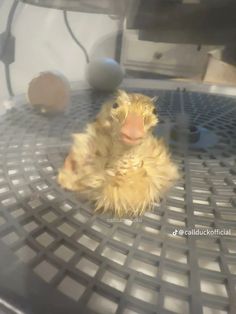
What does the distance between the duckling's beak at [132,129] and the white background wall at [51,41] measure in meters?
0.19

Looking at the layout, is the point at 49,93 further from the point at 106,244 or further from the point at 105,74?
the point at 106,244

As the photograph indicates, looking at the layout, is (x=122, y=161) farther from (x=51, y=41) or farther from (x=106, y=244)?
(x=51, y=41)

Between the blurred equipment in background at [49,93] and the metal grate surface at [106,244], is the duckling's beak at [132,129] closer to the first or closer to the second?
the metal grate surface at [106,244]

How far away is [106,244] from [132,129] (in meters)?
0.12

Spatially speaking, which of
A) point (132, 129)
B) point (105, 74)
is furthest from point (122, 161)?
point (105, 74)

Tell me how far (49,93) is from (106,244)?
0.27 metres

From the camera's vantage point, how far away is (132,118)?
0.33m

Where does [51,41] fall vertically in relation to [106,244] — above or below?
above

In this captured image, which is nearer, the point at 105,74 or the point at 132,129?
the point at 132,129

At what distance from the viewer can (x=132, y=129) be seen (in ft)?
1.08

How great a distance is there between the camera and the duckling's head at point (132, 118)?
332 millimetres

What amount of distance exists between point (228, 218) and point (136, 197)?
0.38 feet

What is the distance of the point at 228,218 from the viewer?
407mm

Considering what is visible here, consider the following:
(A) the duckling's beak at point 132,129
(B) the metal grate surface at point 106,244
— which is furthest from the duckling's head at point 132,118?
(B) the metal grate surface at point 106,244
